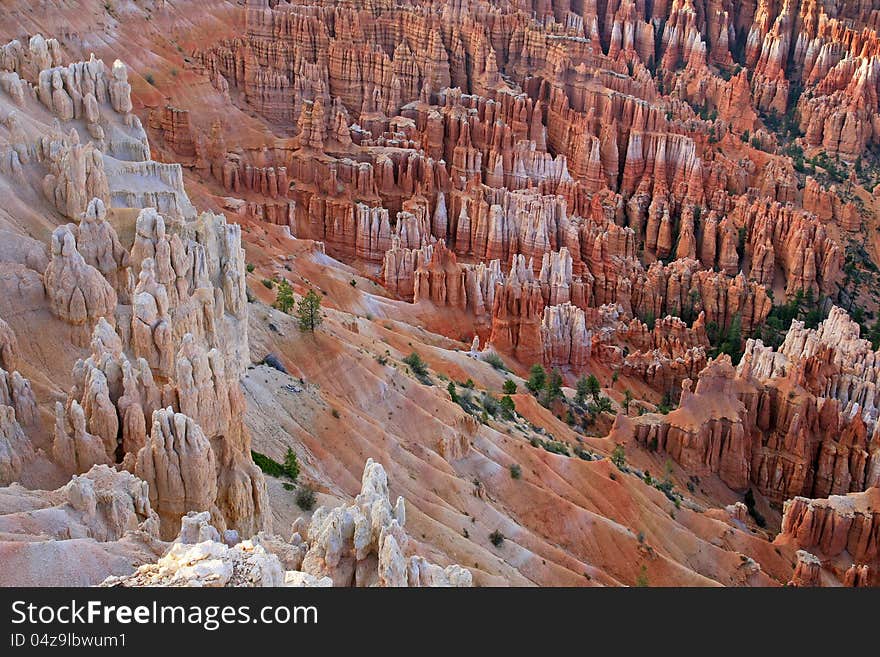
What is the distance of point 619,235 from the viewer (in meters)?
67.5

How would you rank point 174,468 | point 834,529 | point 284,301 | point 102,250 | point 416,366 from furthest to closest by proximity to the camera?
point 416,366
point 834,529
point 284,301
point 102,250
point 174,468

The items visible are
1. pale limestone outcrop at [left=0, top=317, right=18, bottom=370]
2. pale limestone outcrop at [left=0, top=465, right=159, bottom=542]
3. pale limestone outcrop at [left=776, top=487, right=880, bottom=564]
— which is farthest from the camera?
pale limestone outcrop at [left=776, top=487, right=880, bottom=564]

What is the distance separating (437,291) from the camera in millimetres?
54344

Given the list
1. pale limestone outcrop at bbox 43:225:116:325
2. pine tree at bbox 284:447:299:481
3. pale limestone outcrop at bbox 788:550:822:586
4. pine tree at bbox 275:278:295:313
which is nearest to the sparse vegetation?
pine tree at bbox 284:447:299:481

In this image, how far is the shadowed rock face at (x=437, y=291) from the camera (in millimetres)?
17828

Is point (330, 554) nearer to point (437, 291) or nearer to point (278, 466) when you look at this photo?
point (278, 466)

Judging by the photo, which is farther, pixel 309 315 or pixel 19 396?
pixel 309 315

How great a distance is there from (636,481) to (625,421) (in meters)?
7.00

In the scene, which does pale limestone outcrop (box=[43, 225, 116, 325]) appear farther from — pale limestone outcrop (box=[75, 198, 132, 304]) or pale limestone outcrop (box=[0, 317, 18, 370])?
pale limestone outcrop (box=[0, 317, 18, 370])

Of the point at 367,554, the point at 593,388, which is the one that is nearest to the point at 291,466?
the point at 367,554

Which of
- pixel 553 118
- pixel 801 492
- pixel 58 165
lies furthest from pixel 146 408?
pixel 553 118

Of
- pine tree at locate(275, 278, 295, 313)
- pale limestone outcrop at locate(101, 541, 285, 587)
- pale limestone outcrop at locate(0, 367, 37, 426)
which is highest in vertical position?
pale limestone outcrop at locate(101, 541, 285, 587)

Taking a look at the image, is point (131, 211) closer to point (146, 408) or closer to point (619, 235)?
point (146, 408)

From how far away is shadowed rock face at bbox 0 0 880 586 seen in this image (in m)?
17.8
